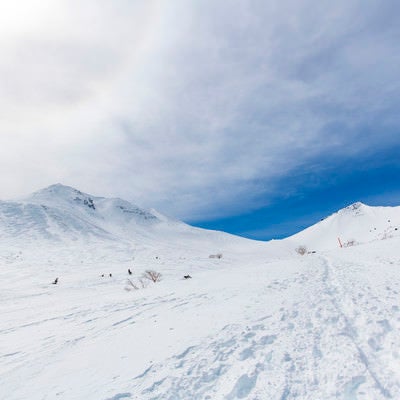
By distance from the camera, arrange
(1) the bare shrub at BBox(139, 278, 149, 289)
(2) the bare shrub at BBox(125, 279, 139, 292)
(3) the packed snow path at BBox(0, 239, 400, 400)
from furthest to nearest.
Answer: (1) the bare shrub at BBox(139, 278, 149, 289)
(2) the bare shrub at BBox(125, 279, 139, 292)
(3) the packed snow path at BBox(0, 239, 400, 400)

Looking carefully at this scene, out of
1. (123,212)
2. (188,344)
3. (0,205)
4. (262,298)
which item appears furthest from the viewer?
(123,212)

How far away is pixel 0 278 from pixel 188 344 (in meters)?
31.1

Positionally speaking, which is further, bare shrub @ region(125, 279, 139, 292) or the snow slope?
bare shrub @ region(125, 279, 139, 292)

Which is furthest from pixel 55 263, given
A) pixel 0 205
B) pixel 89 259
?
pixel 0 205

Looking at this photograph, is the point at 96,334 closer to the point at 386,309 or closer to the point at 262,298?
the point at 262,298

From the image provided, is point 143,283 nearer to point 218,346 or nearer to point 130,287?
point 130,287

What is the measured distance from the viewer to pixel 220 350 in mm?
6809

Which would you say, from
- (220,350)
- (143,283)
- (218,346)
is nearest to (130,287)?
(143,283)

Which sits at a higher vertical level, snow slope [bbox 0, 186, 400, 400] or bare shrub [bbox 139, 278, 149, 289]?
bare shrub [bbox 139, 278, 149, 289]

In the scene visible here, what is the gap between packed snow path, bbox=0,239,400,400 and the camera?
201 inches

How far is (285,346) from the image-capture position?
6.71 m

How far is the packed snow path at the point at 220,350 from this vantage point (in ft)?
16.7

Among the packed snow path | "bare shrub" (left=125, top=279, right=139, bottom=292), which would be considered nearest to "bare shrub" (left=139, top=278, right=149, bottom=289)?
"bare shrub" (left=125, top=279, right=139, bottom=292)

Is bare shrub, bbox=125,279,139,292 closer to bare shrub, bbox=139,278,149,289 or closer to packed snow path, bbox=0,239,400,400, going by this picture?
bare shrub, bbox=139,278,149,289
